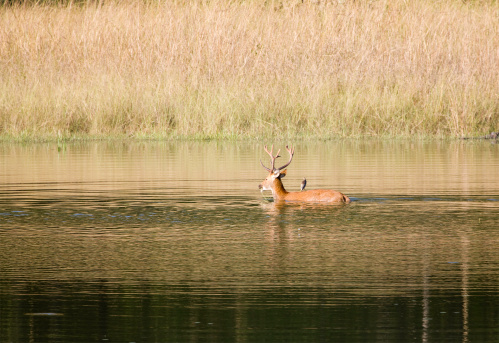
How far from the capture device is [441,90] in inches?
742

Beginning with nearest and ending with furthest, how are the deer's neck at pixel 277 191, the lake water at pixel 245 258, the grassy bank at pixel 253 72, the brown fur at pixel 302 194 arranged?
the lake water at pixel 245 258 < the brown fur at pixel 302 194 < the deer's neck at pixel 277 191 < the grassy bank at pixel 253 72

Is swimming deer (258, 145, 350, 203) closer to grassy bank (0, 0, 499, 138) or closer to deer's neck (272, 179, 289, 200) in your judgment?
deer's neck (272, 179, 289, 200)

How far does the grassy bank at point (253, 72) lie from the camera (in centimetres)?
1916

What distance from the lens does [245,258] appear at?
22.4 feet

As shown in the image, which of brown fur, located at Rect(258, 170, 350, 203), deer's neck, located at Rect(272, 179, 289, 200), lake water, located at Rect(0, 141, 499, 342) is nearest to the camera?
lake water, located at Rect(0, 141, 499, 342)

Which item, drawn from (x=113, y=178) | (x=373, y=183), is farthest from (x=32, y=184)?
(x=373, y=183)

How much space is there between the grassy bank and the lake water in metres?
6.01

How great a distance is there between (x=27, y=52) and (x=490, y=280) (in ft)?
55.9

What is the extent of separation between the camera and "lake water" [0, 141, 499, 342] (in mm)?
5055

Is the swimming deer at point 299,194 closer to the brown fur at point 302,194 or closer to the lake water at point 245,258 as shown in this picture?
the brown fur at point 302,194

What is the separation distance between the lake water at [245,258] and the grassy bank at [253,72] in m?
6.01

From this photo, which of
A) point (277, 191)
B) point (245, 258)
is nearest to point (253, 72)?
point (277, 191)

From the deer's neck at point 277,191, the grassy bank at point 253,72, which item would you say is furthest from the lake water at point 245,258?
the grassy bank at point 253,72

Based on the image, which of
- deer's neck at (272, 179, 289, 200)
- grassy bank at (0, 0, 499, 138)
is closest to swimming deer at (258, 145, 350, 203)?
deer's neck at (272, 179, 289, 200)
